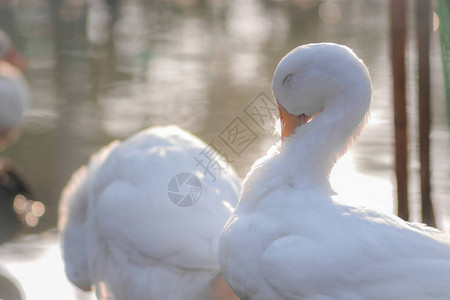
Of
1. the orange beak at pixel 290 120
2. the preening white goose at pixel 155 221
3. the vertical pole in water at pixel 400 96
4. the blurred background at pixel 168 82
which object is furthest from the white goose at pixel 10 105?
the orange beak at pixel 290 120

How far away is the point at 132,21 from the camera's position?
42.9ft

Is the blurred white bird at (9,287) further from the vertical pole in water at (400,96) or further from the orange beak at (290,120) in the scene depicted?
the vertical pole in water at (400,96)

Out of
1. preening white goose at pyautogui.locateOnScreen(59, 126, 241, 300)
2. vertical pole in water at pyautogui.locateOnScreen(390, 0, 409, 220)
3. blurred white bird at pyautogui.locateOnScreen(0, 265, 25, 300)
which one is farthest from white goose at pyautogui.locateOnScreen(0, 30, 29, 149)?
vertical pole in water at pyautogui.locateOnScreen(390, 0, 409, 220)

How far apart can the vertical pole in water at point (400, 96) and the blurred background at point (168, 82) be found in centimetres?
17

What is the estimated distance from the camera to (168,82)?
870cm

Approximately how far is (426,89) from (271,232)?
1174 mm

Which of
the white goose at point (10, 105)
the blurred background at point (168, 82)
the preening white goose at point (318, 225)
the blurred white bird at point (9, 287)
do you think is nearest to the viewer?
the preening white goose at point (318, 225)

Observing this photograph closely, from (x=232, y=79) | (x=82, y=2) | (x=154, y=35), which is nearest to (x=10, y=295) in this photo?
(x=232, y=79)

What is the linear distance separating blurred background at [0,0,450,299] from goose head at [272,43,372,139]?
428 mm

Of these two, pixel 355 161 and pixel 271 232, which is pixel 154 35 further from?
pixel 271 232

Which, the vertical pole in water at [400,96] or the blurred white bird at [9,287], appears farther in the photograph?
the blurred white bird at [9,287]

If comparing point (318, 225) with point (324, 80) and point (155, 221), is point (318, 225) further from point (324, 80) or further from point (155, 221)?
point (155, 221)

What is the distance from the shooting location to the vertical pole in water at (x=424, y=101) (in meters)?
3.46

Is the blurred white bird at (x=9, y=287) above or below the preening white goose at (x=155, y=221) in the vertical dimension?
below
